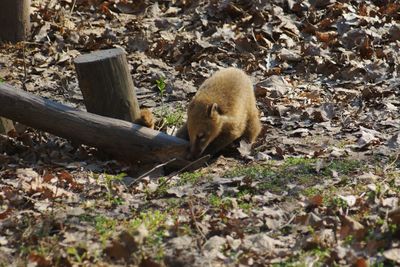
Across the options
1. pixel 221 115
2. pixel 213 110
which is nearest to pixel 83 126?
pixel 213 110

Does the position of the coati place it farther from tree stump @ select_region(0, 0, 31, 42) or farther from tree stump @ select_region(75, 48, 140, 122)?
tree stump @ select_region(0, 0, 31, 42)

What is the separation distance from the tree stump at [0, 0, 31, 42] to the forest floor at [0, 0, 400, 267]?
0.18 meters

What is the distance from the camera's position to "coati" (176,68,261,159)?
7.87m

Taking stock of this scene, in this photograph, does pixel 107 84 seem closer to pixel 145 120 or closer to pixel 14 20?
pixel 145 120

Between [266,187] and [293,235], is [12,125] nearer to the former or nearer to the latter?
[266,187]

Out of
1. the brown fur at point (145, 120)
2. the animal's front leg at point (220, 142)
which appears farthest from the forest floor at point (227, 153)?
the brown fur at point (145, 120)

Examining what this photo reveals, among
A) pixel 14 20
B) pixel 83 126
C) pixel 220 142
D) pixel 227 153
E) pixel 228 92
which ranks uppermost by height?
pixel 14 20

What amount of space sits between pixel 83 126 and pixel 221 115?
1604 millimetres

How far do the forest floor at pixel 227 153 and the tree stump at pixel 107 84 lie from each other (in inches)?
20.0

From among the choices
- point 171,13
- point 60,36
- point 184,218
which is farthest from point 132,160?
point 171,13

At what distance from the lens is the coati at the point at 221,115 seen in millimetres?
7867

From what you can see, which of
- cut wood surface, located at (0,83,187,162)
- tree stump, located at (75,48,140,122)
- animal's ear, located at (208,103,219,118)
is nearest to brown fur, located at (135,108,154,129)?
tree stump, located at (75,48,140,122)

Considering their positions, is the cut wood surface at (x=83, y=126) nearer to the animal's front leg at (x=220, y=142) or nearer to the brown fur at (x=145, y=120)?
the brown fur at (x=145, y=120)

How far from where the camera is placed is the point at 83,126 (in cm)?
753
